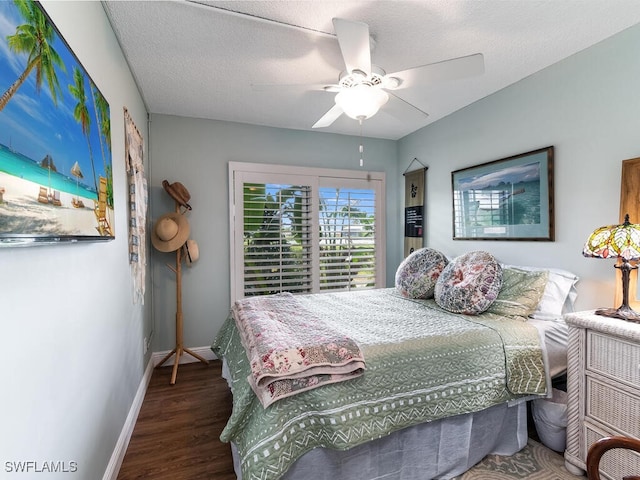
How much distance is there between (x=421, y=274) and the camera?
269 centimetres

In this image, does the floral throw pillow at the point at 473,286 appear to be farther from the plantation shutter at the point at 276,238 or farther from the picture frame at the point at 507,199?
the plantation shutter at the point at 276,238

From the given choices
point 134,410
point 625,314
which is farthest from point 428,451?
point 134,410

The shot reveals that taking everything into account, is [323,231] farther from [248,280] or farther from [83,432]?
[83,432]

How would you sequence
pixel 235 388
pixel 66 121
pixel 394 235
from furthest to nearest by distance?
pixel 394 235 < pixel 235 388 < pixel 66 121

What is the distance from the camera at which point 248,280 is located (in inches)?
139

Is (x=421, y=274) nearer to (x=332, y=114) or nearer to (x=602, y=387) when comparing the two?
(x=602, y=387)

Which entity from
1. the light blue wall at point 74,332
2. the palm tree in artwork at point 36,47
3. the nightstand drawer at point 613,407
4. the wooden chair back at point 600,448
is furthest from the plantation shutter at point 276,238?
the wooden chair back at point 600,448

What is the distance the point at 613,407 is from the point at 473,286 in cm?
88

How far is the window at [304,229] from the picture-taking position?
3.52 m

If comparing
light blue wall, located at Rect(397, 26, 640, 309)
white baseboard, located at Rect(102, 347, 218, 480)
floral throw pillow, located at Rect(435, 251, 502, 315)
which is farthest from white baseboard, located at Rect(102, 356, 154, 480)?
light blue wall, located at Rect(397, 26, 640, 309)

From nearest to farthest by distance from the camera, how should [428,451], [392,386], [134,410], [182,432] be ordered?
[392,386]
[428,451]
[182,432]
[134,410]

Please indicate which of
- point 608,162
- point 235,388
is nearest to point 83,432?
point 235,388

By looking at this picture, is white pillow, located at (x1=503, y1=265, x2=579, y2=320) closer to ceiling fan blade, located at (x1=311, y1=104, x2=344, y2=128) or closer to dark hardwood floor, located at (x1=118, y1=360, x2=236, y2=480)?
ceiling fan blade, located at (x1=311, y1=104, x2=344, y2=128)

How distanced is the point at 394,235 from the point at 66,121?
3655 millimetres
